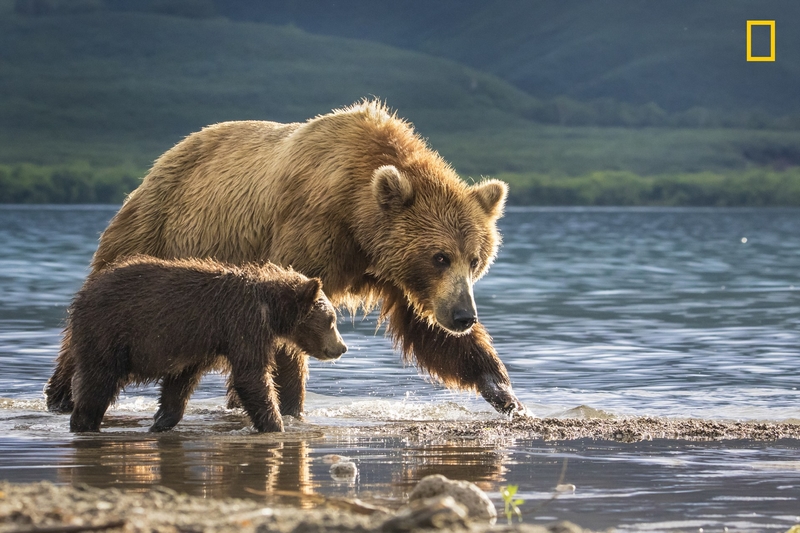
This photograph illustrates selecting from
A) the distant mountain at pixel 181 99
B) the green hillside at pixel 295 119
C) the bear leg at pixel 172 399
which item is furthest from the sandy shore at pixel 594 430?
the distant mountain at pixel 181 99

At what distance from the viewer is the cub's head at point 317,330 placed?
8.45 meters

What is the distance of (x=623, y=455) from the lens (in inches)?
294

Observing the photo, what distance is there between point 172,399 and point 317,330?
101 centimetres

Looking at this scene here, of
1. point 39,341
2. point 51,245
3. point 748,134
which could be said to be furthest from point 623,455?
point 748,134

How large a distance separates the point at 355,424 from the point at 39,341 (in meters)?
6.61

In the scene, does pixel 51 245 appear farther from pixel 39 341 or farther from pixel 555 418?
pixel 555 418

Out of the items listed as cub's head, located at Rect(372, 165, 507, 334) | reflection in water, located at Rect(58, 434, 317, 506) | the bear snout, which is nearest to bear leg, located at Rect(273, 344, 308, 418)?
cub's head, located at Rect(372, 165, 507, 334)

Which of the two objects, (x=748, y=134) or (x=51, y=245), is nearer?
(x=51, y=245)

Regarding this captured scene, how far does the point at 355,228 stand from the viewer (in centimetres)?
931

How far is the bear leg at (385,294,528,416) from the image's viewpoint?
956 cm

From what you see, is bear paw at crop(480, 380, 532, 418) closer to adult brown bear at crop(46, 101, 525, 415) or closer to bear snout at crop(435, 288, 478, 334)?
adult brown bear at crop(46, 101, 525, 415)

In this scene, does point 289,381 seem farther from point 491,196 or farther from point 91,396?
point 491,196

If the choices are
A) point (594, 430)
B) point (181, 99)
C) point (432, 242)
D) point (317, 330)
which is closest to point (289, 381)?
point (317, 330)

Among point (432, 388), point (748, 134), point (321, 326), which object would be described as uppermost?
point (748, 134)
